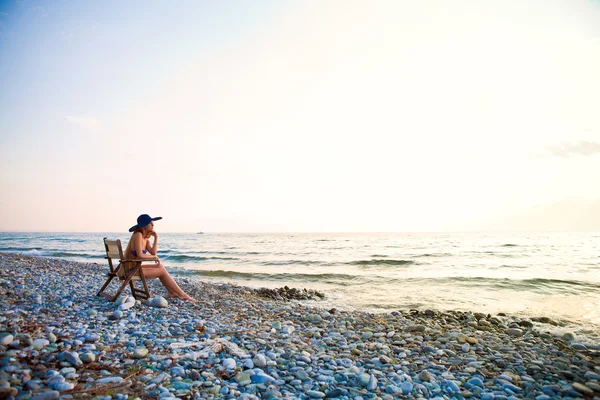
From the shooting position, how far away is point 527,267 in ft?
64.7

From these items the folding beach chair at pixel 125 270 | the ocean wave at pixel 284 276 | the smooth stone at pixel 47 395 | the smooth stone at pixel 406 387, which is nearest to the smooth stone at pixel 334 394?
the smooth stone at pixel 406 387

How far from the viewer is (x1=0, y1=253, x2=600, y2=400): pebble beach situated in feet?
12.1

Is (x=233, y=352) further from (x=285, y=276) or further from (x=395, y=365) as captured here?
(x=285, y=276)

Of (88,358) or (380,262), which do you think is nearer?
(88,358)

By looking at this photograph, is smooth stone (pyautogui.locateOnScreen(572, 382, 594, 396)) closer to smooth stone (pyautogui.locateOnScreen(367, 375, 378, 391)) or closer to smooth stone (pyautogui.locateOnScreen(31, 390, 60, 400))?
smooth stone (pyautogui.locateOnScreen(367, 375, 378, 391))

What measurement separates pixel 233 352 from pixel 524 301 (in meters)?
11.3

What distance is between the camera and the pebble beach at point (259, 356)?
3.70m

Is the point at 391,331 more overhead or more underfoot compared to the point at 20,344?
Answer: more underfoot

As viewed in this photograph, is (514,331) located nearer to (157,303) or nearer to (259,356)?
(259,356)

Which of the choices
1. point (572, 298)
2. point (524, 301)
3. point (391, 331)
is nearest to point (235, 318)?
point (391, 331)

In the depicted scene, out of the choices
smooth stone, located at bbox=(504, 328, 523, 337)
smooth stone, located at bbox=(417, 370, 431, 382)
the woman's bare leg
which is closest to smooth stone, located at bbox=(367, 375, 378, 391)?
smooth stone, located at bbox=(417, 370, 431, 382)

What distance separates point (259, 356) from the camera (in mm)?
4605

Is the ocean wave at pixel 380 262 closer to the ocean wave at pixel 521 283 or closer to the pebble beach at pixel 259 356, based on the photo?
the ocean wave at pixel 521 283

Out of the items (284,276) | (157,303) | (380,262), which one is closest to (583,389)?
(157,303)
